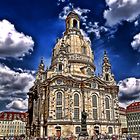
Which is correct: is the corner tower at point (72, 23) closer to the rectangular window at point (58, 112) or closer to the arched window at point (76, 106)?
the arched window at point (76, 106)

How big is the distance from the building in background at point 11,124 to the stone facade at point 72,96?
38.9 m

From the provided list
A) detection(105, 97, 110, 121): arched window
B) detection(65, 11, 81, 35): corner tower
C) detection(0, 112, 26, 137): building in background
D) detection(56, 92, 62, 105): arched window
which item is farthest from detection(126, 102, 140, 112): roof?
detection(56, 92, 62, 105): arched window

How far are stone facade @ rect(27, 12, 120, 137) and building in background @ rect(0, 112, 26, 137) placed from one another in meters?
38.9

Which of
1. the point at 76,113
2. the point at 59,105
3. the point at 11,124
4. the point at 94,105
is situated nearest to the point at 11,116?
the point at 11,124

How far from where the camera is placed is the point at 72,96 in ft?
203

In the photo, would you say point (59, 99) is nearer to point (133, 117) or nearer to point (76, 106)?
point (76, 106)

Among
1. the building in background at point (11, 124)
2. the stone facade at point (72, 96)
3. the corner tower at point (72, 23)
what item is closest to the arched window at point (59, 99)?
the stone facade at point (72, 96)

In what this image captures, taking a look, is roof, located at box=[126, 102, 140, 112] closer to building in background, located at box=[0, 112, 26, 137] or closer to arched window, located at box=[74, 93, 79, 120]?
arched window, located at box=[74, 93, 79, 120]

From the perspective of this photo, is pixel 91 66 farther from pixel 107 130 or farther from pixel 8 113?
pixel 8 113

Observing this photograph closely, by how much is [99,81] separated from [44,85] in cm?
1519

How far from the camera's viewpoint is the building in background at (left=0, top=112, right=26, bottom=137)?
107812 millimetres

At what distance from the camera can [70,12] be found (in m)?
84.8

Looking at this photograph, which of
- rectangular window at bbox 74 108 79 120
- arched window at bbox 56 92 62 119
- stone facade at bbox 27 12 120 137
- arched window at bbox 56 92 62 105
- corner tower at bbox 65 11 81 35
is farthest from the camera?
corner tower at bbox 65 11 81 35

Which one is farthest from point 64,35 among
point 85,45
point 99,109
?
point 99,109
